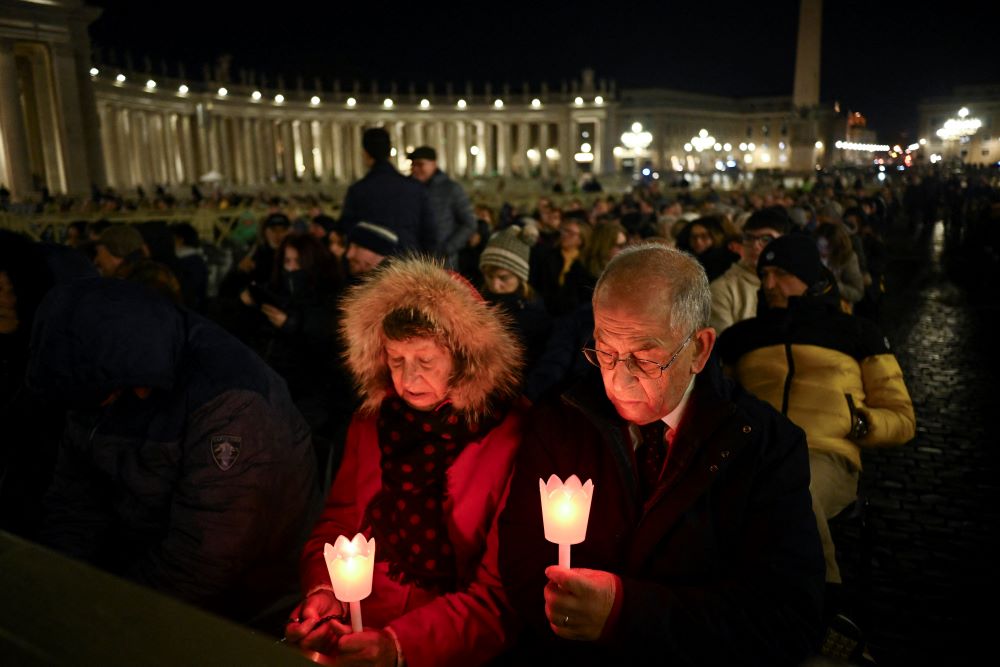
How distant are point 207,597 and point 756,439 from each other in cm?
202

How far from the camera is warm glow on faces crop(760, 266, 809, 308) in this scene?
4.46 metres

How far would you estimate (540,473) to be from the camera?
92.0 inches

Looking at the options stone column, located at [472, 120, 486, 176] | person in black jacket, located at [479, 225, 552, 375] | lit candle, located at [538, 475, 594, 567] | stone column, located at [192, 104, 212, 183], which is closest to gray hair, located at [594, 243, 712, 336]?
lit candle, located at [538, 475, 594, 567]

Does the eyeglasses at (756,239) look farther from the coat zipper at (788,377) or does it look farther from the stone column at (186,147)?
the stone column at (186,147)

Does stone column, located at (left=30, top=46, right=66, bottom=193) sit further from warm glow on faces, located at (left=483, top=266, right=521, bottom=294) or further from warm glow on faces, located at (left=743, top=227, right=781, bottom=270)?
warm glow on faces, located at (left=743, top=227, right=781, bottom=270)

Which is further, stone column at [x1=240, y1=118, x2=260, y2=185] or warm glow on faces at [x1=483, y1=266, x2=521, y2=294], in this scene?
stone column at [x1=240, y1=118, x2=260, y2=185]

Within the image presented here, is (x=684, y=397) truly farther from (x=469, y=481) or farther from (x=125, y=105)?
(x=125, y=105)

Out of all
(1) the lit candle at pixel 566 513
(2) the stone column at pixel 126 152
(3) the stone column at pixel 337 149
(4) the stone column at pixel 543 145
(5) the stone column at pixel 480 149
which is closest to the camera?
(1) the lit candle at pixel 566 513

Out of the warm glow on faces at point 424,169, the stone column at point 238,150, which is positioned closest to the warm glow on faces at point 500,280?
the warm glow on faces at point 424,169

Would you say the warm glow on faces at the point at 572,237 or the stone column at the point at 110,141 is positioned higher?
the stone column at the point at 110,141

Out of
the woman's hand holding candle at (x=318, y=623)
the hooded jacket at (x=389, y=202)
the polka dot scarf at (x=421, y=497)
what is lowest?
the woman's hand holding candle at (x=318, y=623)

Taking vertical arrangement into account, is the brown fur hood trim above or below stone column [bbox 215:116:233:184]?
below

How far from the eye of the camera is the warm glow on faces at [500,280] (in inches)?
204

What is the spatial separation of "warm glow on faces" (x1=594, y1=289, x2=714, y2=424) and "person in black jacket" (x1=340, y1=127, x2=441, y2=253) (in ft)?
13.3
